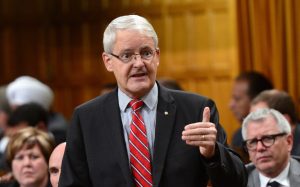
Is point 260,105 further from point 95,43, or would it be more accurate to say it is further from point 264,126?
point 95,43

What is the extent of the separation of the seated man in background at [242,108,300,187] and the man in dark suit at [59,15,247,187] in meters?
1.34

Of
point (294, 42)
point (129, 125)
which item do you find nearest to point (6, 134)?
point (294, 42)

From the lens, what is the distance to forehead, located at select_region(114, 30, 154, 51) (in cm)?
298

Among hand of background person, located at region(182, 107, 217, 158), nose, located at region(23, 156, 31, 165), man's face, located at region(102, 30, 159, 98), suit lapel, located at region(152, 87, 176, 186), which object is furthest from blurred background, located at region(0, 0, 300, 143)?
hand of background person, located at region(182, 107, 217, 158)

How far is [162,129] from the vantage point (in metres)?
3.02

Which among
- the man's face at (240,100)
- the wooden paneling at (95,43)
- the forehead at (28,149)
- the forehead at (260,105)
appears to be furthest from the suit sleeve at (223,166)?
the wooden paneling at (95,43)

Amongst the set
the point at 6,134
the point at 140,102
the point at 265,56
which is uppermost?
the point at 140,102

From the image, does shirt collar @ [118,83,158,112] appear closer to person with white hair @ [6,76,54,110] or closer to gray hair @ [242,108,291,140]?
gray hair @ [242,108,291,140]

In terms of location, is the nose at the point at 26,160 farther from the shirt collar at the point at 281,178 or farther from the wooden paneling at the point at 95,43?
the wooden paneling at the point at 95,43

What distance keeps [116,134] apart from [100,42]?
19.2 ft

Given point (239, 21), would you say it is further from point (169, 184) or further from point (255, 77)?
point (169, 184)

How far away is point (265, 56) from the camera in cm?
670

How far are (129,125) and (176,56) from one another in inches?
214

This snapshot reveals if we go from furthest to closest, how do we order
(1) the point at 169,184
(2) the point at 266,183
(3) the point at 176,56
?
(3) the point at 176,56 → (2) the point at 266,183 → (1) the point at 169,184
